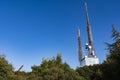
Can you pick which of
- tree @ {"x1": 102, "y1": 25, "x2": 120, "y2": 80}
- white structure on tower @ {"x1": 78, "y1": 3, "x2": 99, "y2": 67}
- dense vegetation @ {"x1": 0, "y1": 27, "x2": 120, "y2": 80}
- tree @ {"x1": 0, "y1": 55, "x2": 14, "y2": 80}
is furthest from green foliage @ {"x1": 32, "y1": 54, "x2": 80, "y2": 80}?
white structure on tower @ {"x1": 78, "y1": 3, "x2": 99, "y2": 67}

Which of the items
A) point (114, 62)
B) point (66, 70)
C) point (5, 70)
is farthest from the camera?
point (66, 70)

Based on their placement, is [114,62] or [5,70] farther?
[5,70]

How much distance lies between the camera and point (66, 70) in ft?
191

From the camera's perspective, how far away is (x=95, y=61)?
101188 mm

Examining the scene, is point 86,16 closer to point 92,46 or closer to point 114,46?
point 92,46

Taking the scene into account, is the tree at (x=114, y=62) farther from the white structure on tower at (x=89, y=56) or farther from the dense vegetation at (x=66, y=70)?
the white structure on tower at (x=89, y=56)

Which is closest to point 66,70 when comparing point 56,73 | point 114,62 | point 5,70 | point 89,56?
point 56,73

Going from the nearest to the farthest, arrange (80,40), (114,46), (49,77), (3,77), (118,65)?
(118,65) → (114,46) → (3,77) → (49,77) → (80,40)

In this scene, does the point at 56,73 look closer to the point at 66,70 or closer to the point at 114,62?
the point at 66,70

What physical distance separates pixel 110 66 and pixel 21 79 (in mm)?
18757

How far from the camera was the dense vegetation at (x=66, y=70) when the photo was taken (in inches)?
1357

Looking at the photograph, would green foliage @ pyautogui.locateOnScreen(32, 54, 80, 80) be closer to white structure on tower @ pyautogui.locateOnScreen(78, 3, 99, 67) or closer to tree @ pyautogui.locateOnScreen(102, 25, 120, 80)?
tree @ pyautogui.locateOnScreen(102, 25, 120, 80)

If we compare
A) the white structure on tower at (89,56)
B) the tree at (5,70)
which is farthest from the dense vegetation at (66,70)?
the white structure on tower at (89,56)

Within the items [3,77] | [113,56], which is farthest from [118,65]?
[3,77]
